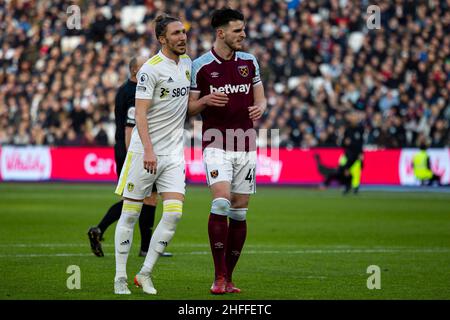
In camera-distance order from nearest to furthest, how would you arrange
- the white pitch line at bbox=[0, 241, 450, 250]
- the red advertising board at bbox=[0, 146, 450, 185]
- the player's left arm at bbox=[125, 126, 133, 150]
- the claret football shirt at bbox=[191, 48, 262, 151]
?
the claret football shirt at bbox=[191, 48, 262, 151] < the player's left arm at bbox=[125, 126, 133, 150] < the white pitch line at bbox=[0, 241, 450, 250] < the red advertising board at bbox=[0, 146, 450, 185]

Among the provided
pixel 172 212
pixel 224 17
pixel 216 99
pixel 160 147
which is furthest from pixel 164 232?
pixel 224 17

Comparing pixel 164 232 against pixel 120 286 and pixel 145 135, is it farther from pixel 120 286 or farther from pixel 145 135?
pixel 145 135

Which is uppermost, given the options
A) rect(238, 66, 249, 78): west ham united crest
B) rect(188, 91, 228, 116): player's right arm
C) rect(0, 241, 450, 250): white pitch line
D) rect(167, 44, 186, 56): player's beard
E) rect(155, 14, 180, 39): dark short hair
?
rect(155, 14, 180, 39): dark short hair

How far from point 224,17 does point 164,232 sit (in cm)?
204

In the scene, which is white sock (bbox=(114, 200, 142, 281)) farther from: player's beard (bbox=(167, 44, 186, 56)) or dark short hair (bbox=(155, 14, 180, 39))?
dark short hair (bbox=(155, 14, 180, 39))

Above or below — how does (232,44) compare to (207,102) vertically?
above

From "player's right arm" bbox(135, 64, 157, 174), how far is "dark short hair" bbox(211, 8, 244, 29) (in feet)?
2.76

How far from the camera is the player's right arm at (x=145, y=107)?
8914mm

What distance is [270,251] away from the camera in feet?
44.0

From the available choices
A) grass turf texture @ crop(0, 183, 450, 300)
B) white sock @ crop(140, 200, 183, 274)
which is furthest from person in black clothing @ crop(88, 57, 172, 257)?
white sock @ crop(140, 200, 183, 274)

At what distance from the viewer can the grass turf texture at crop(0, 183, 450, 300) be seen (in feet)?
30.8

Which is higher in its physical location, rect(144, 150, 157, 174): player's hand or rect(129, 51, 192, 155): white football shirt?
rect(129, 51, 192, 155): white football shirt

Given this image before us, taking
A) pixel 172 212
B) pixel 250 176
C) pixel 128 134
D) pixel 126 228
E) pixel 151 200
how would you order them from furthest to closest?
pixel 151 200 < pixel 128 134 < pixel 250 176 < pixel 126 228 < pixel 172 212
